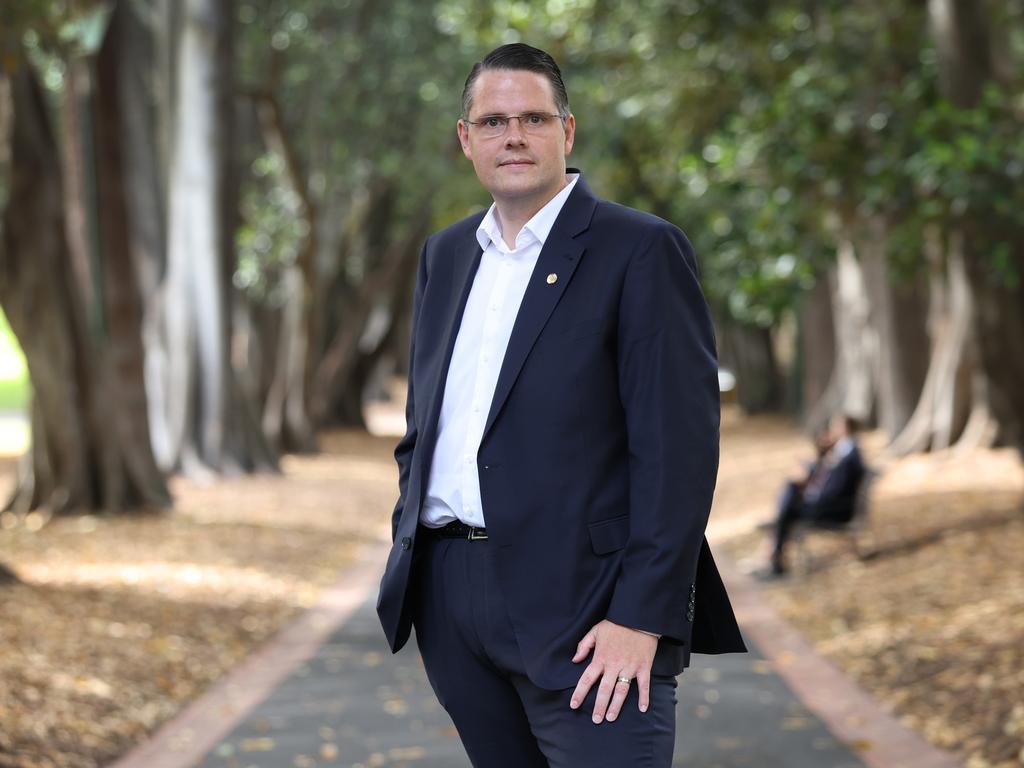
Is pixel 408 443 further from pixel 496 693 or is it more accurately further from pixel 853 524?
pixel 853 524

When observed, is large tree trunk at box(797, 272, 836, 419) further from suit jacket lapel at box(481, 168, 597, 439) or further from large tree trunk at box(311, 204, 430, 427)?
suit jacket lapel at box(481, 168, 597, 439)

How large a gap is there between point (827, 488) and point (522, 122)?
9.29 metres

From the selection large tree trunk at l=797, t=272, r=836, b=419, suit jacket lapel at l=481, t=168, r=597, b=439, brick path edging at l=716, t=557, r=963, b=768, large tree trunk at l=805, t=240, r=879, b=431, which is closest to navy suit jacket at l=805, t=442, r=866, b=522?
brick path edging at l=716, t=557, r=963, b=768

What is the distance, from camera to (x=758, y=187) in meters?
13.3

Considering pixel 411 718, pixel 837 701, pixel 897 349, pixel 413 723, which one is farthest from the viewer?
pixel 897 349

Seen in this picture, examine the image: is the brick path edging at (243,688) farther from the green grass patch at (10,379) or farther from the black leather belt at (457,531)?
the green grass patch at (10,379)

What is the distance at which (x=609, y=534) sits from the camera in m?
2.95

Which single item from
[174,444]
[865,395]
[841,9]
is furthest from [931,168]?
[865,395]

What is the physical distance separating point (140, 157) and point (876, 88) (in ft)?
31.0

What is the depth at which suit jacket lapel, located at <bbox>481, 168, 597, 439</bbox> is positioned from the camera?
9.84 ft

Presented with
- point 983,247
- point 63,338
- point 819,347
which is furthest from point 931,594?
point 819,347

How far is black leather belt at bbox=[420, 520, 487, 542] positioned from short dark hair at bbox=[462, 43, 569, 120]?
0.84 m

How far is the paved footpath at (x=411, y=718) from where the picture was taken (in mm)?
6602

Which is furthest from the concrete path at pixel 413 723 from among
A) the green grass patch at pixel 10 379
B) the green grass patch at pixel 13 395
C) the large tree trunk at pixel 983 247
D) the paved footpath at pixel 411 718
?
the green grass patch at pixel 13 395
